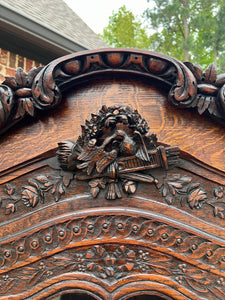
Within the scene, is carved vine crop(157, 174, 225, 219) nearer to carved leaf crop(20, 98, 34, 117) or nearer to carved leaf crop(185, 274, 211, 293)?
carved leaf crop(185, 274, 211, 293)

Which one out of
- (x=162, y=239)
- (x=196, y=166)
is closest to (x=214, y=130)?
(x=196, y=166)

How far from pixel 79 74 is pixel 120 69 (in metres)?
0.15

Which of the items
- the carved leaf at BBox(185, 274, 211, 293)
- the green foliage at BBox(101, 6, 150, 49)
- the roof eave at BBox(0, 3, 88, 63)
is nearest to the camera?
the carved leaf at BBox(185, 274, 211, 293)

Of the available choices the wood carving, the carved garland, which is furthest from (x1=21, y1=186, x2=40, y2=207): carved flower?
the wood carving

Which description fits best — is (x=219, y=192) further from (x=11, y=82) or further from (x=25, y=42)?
(x=25, y=42)

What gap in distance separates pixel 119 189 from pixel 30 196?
0.31 m

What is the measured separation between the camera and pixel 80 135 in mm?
980

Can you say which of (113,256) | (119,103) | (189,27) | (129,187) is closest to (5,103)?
(119,103)

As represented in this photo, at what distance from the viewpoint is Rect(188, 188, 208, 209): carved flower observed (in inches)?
36.9

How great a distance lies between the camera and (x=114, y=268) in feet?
3.05

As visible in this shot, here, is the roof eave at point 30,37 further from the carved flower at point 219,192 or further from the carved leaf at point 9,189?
the carved flower at point 219,192

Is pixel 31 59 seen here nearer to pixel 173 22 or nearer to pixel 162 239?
pixel 162 239

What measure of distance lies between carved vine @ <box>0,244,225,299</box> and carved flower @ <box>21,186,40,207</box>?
0.20 metres

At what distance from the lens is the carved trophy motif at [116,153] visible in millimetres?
922
